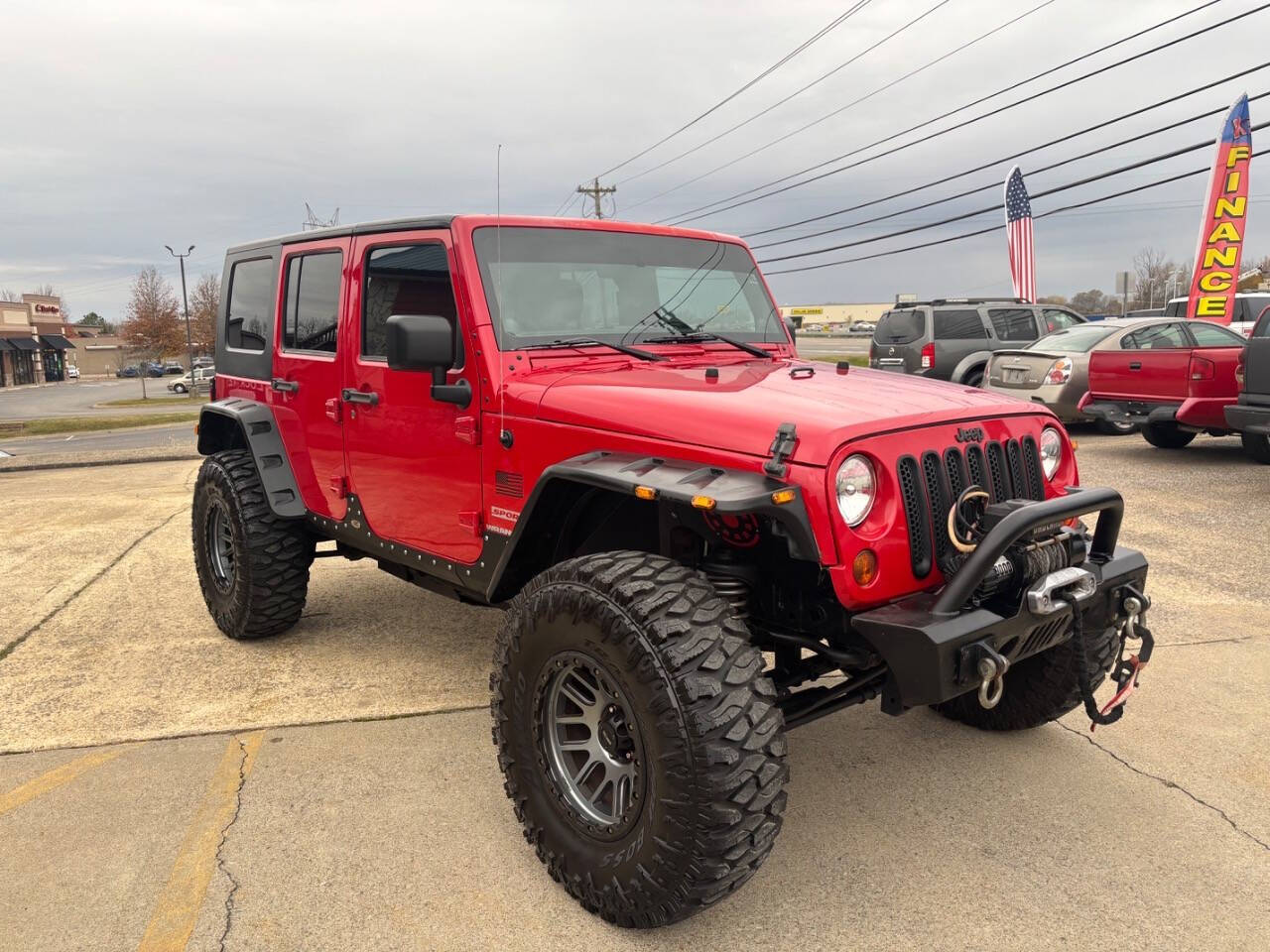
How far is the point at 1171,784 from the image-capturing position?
346 centimetres

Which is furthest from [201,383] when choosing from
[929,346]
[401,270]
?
[401,270]

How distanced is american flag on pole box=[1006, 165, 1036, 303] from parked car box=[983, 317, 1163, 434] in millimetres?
13488

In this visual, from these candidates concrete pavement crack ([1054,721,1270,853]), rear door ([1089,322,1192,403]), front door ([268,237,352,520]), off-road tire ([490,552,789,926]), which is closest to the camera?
off-road tire ([490,552,789,926])

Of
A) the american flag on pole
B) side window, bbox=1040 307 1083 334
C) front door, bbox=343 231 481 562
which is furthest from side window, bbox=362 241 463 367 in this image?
the american flag on pole

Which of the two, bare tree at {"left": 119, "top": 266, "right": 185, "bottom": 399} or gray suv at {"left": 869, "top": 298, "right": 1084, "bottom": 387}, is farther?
bare tree at {"left": 119, "top": 266, "right": 185, "bottom": 399}

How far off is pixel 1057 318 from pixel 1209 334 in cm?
409

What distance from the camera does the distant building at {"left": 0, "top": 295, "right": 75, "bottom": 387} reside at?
232ft

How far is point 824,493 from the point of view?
2.55 metres

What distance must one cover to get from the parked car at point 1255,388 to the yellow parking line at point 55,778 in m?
9.39

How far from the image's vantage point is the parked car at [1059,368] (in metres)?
12.1

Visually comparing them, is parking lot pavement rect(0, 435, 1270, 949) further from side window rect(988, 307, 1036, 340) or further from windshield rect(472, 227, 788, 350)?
side window rect(988, 307, 1036, 340)

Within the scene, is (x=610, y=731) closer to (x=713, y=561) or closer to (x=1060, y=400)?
(x=713, y=561)

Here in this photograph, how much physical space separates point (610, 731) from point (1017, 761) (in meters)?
1.82

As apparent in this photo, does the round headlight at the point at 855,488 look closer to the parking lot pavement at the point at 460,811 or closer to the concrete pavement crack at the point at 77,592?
the parking lot pavement at the point at 460,811
